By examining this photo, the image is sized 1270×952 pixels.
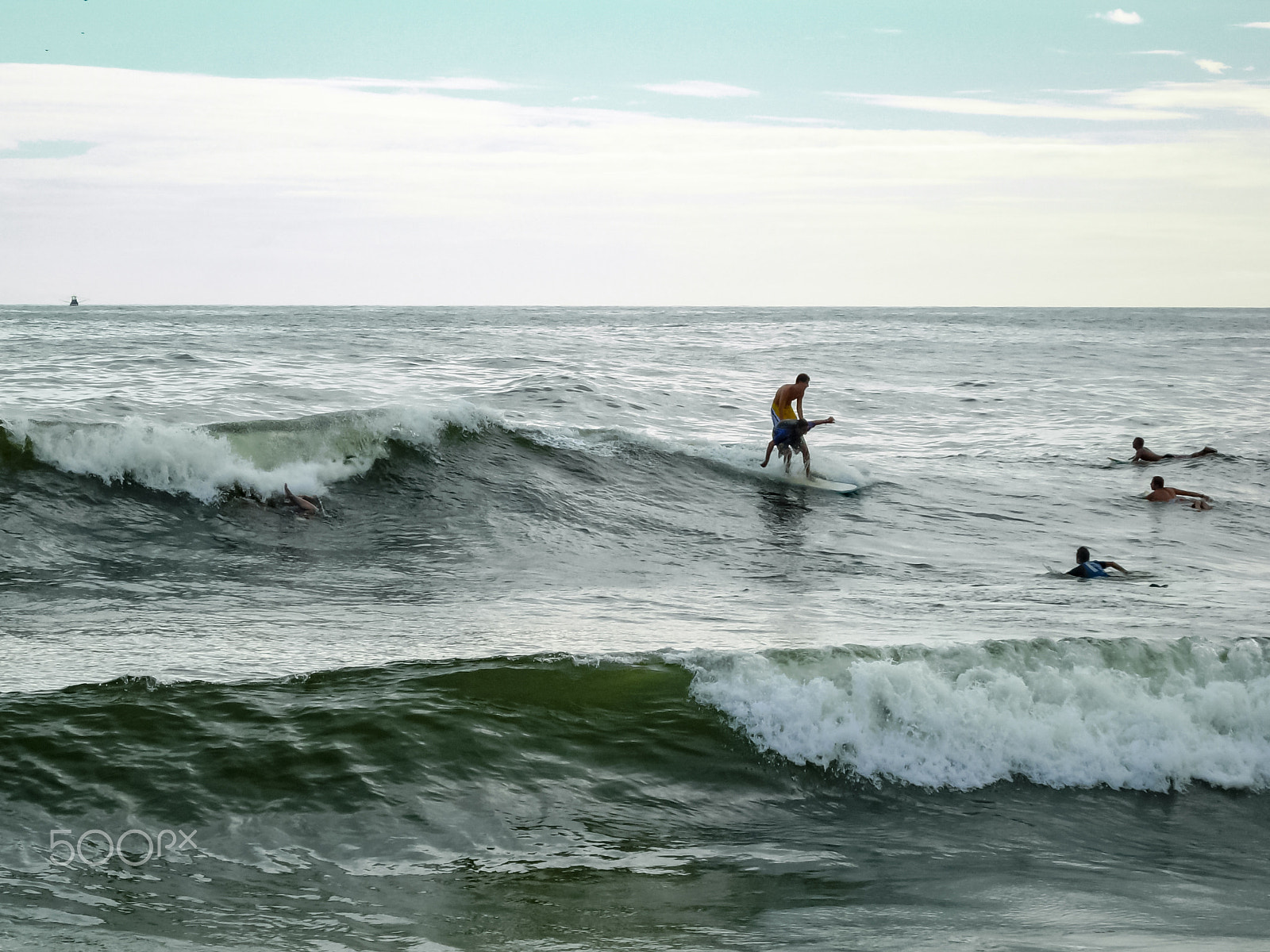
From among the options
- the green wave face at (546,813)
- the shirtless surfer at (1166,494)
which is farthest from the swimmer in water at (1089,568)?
the shirtless surfer at (1166,494)

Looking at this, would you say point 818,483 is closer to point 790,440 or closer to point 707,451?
point 790,440

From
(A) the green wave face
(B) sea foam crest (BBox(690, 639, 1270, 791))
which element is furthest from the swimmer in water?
(A) the green wave face

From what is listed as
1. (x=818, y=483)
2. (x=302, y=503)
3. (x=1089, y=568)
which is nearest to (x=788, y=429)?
(x=818, y=483)

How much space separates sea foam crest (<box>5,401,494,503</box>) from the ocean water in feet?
0.16

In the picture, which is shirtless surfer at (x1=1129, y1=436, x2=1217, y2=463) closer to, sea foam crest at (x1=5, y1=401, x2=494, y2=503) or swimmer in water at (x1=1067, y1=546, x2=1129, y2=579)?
swimmer in water at (x1=1067, y1=546, x2=1129, y2=579)

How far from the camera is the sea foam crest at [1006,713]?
572cm

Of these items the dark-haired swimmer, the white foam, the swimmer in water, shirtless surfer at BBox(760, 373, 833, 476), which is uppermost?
shirtless surfer at BBox(760, 373, 833, 476)

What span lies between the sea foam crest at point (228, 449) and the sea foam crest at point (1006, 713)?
7517 millimetres

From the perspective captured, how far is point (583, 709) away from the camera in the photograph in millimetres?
6152

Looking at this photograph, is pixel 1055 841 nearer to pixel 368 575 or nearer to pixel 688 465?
pixel 368 575

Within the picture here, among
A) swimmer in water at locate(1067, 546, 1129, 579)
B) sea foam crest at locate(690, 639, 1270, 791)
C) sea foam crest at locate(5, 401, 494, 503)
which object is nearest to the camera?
sea foam crest at locate(690, 639, 1270, 791)

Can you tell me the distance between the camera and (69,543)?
31.5ft

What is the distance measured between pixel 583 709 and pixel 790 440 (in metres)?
10.4

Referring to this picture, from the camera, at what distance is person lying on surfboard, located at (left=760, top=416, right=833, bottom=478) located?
51.8ft
